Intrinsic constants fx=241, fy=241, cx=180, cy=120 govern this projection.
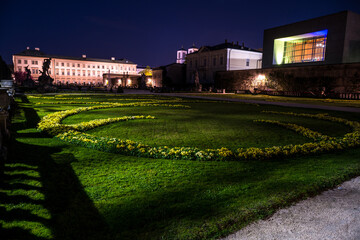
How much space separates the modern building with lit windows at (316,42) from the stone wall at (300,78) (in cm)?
458

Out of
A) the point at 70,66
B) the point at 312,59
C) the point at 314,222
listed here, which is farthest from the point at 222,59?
the point at 70,66

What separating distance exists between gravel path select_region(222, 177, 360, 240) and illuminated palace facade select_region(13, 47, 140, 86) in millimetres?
86757

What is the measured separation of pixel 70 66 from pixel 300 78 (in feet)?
297

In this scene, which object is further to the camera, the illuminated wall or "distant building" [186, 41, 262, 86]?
"distant building" [186, 41, 262, 86]

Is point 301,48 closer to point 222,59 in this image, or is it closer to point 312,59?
point 312,59

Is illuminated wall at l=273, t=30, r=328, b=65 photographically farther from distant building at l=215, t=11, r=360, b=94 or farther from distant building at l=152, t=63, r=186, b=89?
distant building at l=152, t=63, r=186, b=89

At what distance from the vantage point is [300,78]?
30.6 metres

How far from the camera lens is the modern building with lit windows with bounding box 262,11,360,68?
98.9 ft

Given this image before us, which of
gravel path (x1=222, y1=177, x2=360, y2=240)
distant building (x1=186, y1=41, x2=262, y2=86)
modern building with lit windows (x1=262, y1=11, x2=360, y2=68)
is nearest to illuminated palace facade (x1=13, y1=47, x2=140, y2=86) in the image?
distant building (x1=186, y1=41, x2=262, y2=86)

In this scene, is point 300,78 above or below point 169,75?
below

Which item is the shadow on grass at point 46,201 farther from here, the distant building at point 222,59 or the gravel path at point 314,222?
the distant building at point 222,59

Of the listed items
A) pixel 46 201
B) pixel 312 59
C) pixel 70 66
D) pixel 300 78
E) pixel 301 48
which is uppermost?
pixel 70 66

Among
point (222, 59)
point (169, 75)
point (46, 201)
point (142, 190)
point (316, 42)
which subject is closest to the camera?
point (46, 201)

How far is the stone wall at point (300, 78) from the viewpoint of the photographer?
2542 cm
